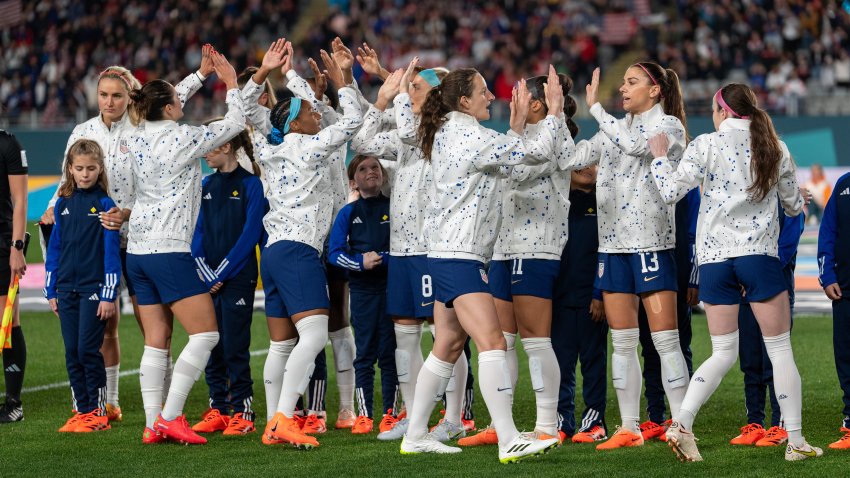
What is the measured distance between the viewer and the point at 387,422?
24.4 feet

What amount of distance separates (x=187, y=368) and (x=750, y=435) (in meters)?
3.27

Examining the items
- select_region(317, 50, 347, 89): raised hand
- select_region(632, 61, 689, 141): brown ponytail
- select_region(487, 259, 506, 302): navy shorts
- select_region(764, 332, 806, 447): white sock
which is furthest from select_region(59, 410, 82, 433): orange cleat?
select_region(764, 332, 806, 447): white sock

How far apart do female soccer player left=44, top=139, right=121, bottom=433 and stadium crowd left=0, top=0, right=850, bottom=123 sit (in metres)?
15.2

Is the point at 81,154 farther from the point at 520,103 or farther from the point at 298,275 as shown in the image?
the point at 520,103

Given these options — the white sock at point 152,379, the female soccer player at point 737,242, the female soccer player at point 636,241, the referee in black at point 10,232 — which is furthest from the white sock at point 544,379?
the referee in black at point 10,232

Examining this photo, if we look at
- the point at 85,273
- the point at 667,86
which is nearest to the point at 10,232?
the point at 85,273

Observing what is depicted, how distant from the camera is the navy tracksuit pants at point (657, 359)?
7312 millimetres

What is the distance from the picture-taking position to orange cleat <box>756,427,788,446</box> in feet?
22.3

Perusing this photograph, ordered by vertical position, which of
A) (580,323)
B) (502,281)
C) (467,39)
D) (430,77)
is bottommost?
(580,323)

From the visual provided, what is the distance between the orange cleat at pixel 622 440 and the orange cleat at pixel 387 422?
52.0 inches

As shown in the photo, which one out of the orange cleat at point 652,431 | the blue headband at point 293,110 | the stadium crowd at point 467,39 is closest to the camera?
the blue headband at point 293,110

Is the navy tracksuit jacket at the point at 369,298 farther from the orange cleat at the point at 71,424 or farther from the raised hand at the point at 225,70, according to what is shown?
the orange cleat at the point at 71,424

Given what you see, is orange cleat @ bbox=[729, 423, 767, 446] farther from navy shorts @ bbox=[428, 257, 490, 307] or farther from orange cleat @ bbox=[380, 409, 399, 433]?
orange cleat @ bbox=[380, 409, 399, 433]

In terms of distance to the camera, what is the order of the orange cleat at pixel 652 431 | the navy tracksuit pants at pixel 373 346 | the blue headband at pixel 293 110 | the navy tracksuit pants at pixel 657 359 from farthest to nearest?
the navy tracksuit pants at pixel 373 346 < the navy tracksuit pants at pixel 657 359 < the orange cleat at pixel 652 431 < the blue headband at pixel 293 110
